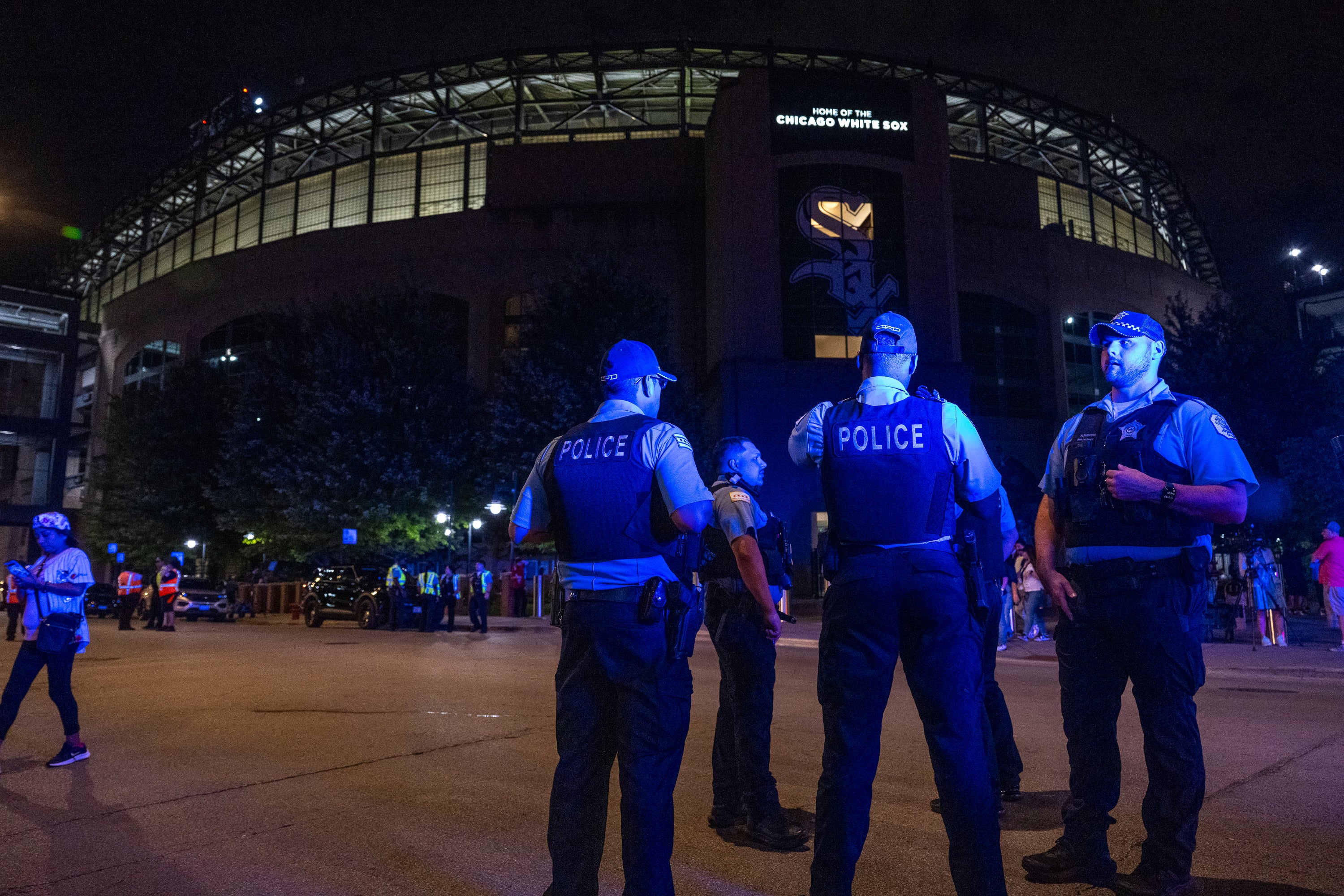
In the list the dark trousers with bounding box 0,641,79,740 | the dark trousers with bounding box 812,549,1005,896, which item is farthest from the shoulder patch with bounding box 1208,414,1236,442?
the dark trousers with bounding box 0,641,79,740

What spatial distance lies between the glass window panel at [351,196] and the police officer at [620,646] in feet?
157

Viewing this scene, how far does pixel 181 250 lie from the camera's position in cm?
5588

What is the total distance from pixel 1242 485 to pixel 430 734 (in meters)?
5.71

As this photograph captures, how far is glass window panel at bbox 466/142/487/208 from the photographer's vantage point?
44.9 m

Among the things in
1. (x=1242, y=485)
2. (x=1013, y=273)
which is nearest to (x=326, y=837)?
(x=1242, y=485)

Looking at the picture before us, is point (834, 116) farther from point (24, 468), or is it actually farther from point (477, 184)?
point (24, 468)

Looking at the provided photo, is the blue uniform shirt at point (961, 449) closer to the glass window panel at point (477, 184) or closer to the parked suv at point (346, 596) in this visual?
the parked suv at point (346, 596)

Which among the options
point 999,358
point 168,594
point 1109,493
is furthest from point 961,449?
point 999,358

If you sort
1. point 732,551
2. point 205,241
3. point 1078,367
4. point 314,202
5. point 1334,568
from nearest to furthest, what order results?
point 732,551 < point 1334,568 < point 1078,367 < point 314,202 < point 205,241

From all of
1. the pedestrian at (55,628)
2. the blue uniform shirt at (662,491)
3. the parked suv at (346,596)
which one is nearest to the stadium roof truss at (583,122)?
the parked suv at (346,596)

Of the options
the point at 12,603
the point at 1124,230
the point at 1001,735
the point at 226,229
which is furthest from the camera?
the point at 226,229

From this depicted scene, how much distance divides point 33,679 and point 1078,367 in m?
45.3

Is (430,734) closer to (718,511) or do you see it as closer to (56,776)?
(56,776)

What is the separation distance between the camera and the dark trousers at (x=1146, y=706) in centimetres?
329
